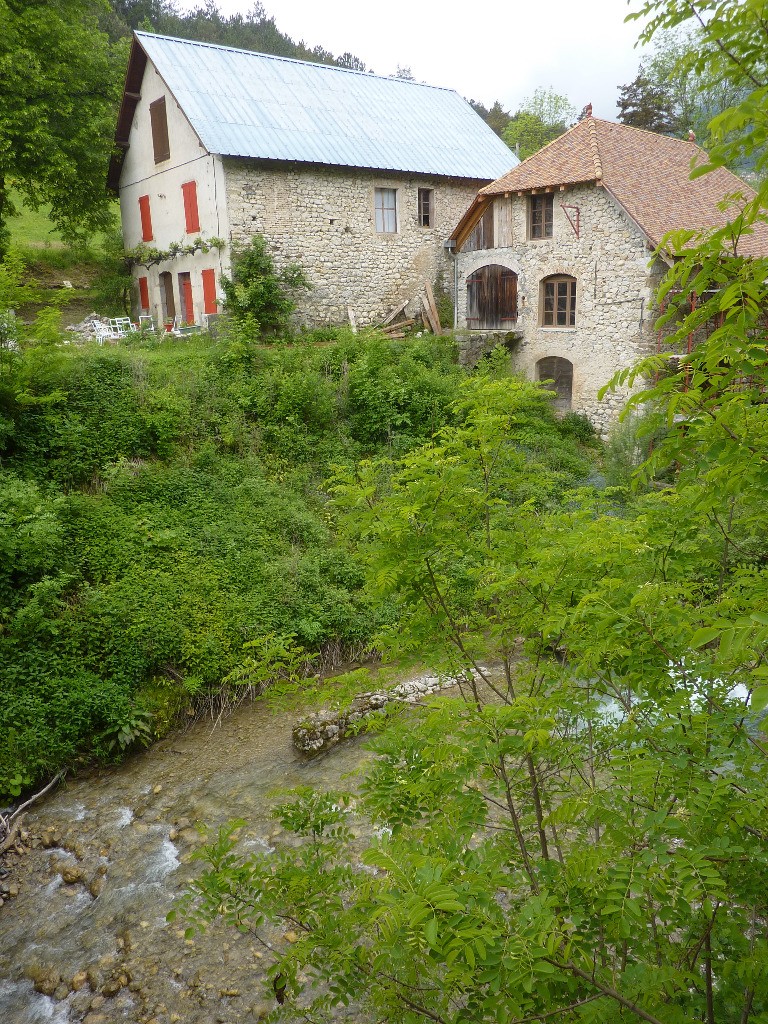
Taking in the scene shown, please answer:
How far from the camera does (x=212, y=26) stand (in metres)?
45.1

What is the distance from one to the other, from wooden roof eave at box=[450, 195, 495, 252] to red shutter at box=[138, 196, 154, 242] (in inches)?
361

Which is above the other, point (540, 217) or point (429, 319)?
point (540, 217)

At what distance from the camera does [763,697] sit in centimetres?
169

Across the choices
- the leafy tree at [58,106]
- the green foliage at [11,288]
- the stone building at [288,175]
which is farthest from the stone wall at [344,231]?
→ the green foliage at [11,288]

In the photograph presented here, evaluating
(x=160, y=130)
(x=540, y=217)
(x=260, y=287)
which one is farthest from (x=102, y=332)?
(x=540, y=217)

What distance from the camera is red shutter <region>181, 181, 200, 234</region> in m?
18.8

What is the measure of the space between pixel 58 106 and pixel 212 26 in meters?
33.2

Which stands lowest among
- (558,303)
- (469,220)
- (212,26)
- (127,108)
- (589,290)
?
(558,303)

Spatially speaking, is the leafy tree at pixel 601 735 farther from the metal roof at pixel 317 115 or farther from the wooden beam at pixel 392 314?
the wooden beam at pixel 392 314

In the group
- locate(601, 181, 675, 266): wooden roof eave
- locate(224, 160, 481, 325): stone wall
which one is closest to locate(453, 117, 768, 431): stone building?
locate(601, 181, 675, 266): wooden roof eave

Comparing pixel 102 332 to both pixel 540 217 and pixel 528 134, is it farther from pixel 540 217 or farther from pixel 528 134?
pixel 528 134

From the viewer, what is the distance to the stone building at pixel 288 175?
1838cm

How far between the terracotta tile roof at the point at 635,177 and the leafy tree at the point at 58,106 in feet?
37.9

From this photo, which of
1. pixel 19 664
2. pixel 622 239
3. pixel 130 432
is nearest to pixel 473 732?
pixel 19 664
